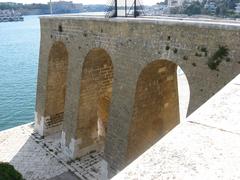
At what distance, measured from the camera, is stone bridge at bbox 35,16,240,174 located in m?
7.91

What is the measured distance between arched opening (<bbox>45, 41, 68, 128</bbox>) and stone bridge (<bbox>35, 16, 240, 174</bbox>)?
50 mm

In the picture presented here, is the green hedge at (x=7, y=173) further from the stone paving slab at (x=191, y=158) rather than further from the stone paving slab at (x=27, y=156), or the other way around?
the stone paving slab at (x=191, y=158)

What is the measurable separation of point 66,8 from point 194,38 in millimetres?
121770

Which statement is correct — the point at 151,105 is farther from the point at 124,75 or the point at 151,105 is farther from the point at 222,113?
the point at 222,113

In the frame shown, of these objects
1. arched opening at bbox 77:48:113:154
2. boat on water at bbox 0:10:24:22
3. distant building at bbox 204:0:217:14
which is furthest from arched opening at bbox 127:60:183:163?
boat on water at bbox 0:10:24:22

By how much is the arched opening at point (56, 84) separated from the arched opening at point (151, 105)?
20.9 feet

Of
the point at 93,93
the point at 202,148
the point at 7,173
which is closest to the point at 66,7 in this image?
the point at 93,93

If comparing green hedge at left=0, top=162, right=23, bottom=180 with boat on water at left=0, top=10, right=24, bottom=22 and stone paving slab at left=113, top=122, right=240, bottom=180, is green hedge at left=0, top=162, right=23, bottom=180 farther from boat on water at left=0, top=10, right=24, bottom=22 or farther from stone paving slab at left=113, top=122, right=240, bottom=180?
boat on water at left=0, top=10, right=24, bottom=22

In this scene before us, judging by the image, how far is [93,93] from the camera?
13.2 metres

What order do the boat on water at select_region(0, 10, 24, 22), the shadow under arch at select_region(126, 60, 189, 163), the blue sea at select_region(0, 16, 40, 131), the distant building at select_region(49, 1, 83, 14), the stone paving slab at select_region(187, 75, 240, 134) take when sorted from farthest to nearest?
the distant building at select_region(49, 1, 83, 14), the boat on water at select_region(0, 10, 24, 22), the blue sea at select_region(0, 16, 40, 131), the shadow under arch at select_region(126, 60, 189, 163), the stone paving slab at select_region(187, 75, 240, 134)

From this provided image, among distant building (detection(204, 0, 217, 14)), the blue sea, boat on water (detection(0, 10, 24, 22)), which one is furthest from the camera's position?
boat on water (detection(0, 10, 24, 22))

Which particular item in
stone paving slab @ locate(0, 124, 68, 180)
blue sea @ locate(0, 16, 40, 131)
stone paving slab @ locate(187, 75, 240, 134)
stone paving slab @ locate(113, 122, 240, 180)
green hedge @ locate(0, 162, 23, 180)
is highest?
stone paving slab @ locate(187, 75, 240, 134)

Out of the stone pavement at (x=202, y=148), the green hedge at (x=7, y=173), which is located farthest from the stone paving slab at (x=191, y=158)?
the green hedge at (x=7, y=173)

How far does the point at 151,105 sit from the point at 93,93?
11.5ft
